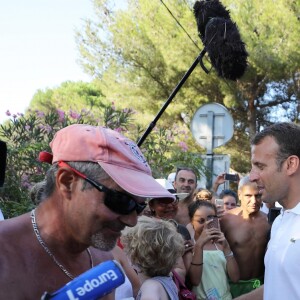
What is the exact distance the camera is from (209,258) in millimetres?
5207

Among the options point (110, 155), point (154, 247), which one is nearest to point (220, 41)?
point (154, 247)

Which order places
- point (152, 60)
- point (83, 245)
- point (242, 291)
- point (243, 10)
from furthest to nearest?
point (152, 60) < point (243, 10) < point (242, 291) < point (83, 245)

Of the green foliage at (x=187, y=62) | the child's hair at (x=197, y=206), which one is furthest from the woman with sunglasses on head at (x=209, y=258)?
the green foliage at (x=187, y=62)

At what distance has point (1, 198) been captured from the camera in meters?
5.70

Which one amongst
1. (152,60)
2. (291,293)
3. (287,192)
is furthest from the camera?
(152,60)

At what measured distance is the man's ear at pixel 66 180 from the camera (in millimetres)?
1870

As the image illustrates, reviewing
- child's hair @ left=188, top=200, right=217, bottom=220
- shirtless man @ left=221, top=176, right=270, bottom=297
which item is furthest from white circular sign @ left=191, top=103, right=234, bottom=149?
child's hair @ left=188, top=200, right=217, bottom=220

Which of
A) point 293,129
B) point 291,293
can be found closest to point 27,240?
point 291,293

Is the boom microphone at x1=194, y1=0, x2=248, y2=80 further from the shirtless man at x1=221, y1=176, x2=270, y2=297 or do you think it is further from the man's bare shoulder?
the man's bare shoulder

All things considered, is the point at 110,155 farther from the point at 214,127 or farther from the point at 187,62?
the point at 187,62

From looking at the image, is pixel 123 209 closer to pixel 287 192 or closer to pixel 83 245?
pixel 83 245

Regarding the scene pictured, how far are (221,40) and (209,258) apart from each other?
6.39 feet

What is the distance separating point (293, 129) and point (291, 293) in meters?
0.88

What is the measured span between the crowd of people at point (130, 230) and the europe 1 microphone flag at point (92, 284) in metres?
0.32
